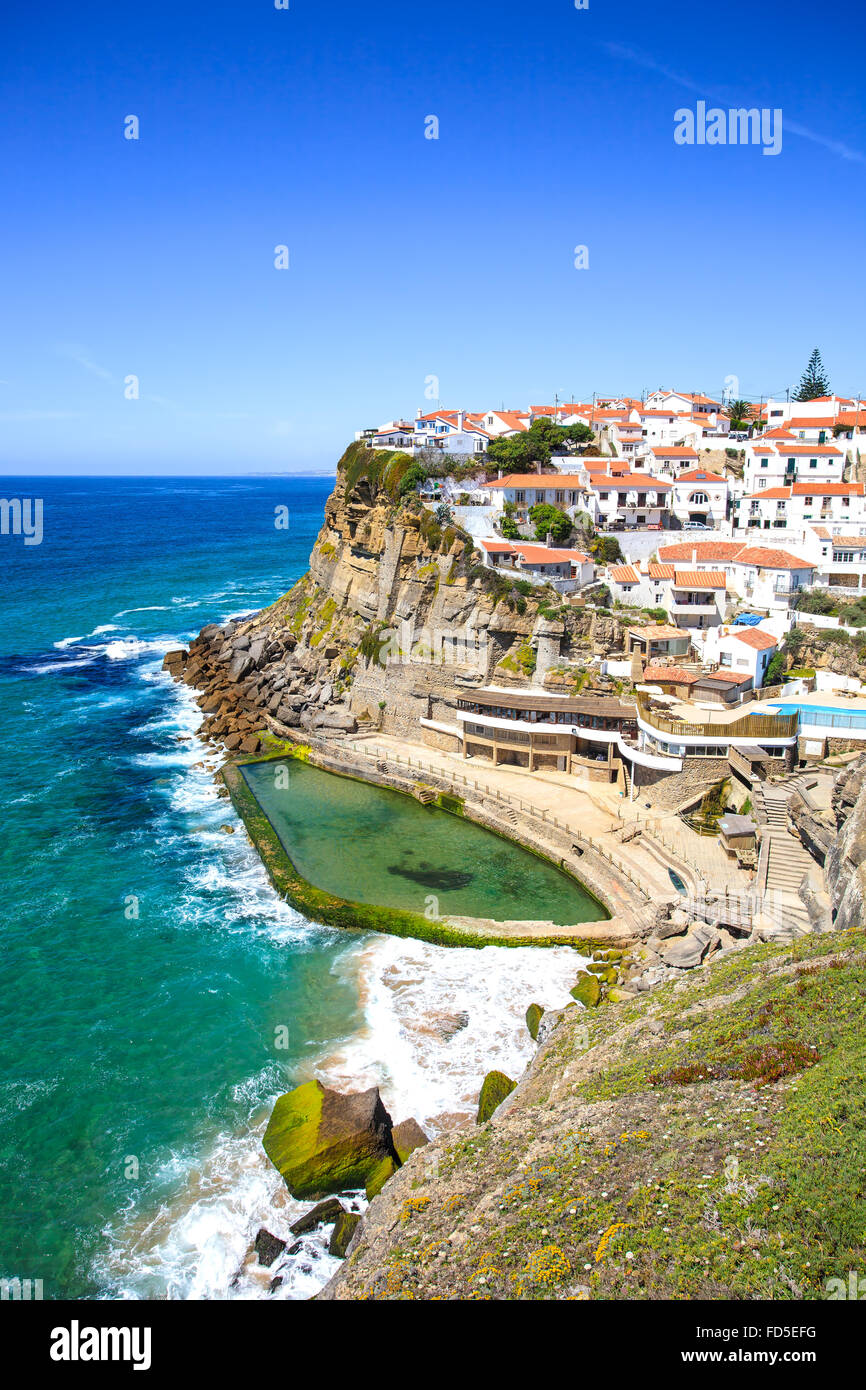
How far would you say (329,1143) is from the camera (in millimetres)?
18516

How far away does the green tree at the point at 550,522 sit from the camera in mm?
49281

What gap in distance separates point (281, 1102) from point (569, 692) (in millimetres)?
25773

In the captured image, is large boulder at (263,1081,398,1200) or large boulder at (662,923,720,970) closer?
large boulder at (263,1081,398,1200)

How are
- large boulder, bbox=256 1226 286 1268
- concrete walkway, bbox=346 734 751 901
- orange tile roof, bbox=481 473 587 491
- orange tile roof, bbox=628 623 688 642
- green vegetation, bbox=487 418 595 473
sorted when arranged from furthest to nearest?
Answer: green vegetation, bbox=487 418 595 473
orange tile roof, bbox=481 473 587 491
orange tile roof, bbox=628 623 688 642
concrete walkway, bbox=346 734 751 901
large boulder, bbox=256 1226 286 1268

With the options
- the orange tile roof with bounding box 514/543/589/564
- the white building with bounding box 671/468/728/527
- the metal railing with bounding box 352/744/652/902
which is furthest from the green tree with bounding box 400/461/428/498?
the metal railing with bounding box 352/744/652/902

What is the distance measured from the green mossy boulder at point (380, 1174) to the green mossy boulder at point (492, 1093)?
236cm

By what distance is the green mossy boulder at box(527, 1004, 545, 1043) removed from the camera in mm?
23391

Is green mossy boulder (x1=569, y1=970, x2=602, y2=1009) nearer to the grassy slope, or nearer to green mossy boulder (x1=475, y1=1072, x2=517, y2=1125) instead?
green mossy boulder (x1=475, y1=1072, x2=517, y2=1125)

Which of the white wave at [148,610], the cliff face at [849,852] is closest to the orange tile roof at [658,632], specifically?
the cliff face at [849,852]

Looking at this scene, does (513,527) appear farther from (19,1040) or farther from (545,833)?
(19,1040)

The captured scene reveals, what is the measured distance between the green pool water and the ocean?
2.33 m

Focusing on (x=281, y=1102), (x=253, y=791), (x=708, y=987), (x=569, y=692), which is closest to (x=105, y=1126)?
(x=281, y=1102)

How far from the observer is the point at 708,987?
19562 mm

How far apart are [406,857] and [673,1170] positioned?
2205cm
